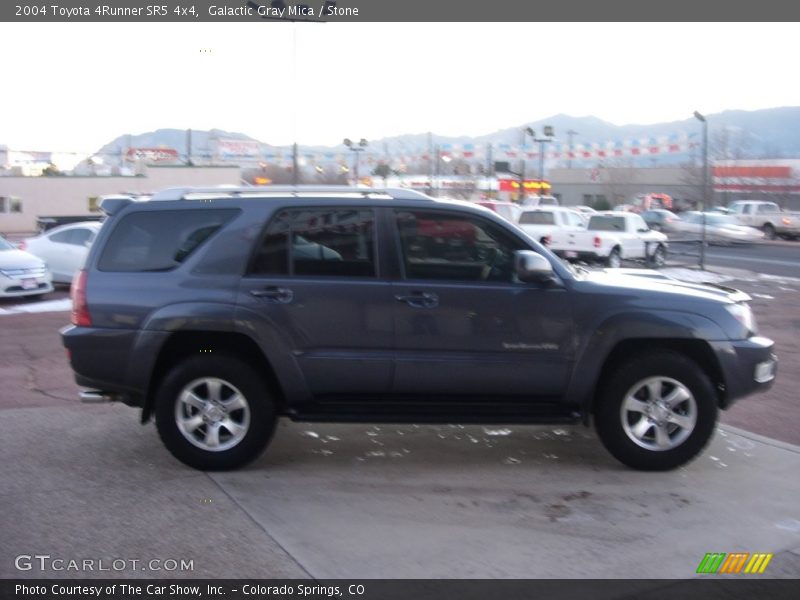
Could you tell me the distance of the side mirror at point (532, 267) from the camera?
19.7 ft

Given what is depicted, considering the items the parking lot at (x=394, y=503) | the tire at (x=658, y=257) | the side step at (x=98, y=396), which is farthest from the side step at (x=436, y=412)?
the tire at (x=658, y=257)

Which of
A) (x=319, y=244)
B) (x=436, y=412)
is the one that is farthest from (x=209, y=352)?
(x=436, y=412)

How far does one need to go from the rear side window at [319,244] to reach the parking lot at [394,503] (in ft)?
4.73

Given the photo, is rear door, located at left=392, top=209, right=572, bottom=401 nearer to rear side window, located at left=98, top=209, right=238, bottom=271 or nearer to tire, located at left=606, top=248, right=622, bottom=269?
rear side window, located at left=98, top=209, right=238, bottom=271

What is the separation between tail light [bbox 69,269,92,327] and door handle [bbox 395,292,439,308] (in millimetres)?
2187

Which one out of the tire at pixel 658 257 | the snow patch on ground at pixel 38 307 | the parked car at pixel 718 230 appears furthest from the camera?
the parked car at pixel 718 230

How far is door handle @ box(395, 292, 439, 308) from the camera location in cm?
612

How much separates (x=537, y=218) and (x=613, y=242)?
2784mm

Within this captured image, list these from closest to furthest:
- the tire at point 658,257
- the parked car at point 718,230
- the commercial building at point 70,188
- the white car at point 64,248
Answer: the white car at point 64,248 → the tire at point 658,257 → the parked car at point 718,230 → the commercial building at point 70,188

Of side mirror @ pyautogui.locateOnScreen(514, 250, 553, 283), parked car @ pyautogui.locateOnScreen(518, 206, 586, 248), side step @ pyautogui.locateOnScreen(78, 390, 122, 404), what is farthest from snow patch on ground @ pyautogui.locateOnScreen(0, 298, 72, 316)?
parked car @ pyautogui.locateOnScreen(518, 206, 586, 248)

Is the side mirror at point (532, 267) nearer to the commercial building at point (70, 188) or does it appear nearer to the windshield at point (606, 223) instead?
the windshield at point (606, 223)

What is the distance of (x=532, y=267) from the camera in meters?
6.00

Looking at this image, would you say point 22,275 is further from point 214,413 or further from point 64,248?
point 214,413
